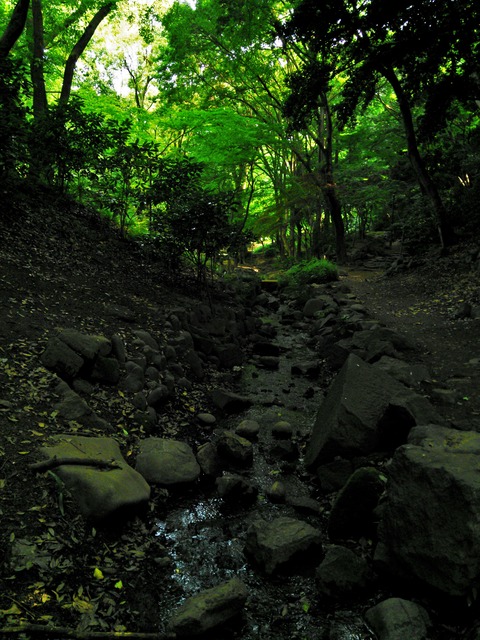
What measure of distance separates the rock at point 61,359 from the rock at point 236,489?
217 cm

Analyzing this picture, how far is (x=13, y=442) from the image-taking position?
3.47 m

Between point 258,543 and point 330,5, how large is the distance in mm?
11143

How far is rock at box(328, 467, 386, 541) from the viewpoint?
11.6ft

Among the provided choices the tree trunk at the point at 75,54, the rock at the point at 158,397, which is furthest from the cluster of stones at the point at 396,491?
the tree trunk at the point at 75,54

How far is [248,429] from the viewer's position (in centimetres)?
554

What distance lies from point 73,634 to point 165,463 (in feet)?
6.57

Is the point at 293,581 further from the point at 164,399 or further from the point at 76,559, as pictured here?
the point at 164,399

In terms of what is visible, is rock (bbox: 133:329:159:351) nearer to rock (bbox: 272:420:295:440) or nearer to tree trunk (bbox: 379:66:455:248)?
rock (bbox: 272:420:295:440)

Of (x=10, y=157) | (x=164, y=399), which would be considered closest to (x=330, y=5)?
(x=10, y=157)

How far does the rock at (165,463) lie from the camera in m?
4.16

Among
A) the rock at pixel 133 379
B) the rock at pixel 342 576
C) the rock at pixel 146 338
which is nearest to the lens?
the rock at pixel 342 576

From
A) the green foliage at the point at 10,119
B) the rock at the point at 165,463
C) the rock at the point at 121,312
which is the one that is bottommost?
the rock at the point at 165,463

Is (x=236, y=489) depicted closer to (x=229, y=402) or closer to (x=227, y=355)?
(x=229, y=402)

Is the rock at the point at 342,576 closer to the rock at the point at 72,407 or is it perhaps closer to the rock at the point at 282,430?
the rock at the point at 282,430
